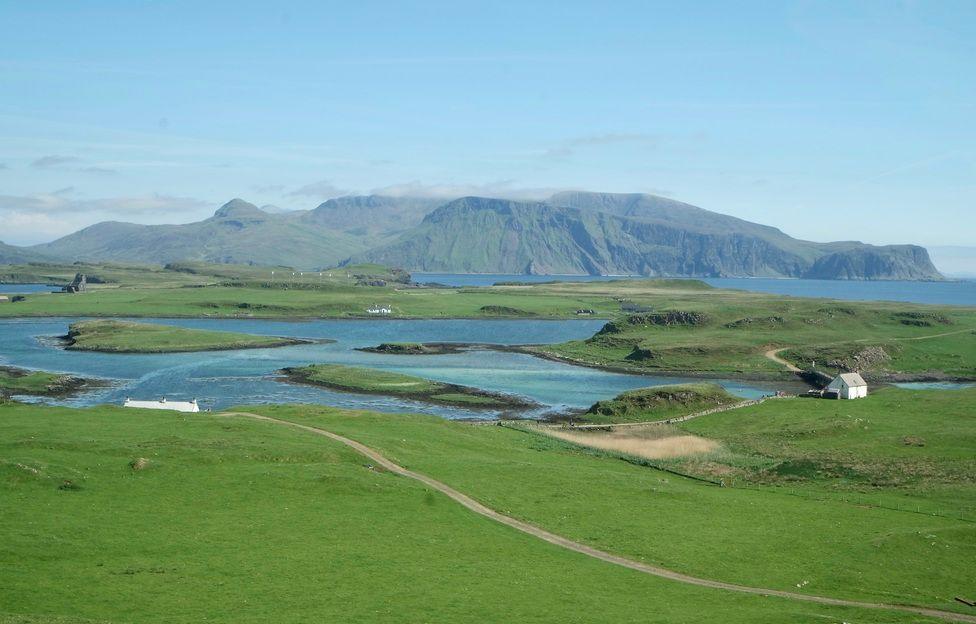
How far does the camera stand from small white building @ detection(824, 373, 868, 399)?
96375 millimetres

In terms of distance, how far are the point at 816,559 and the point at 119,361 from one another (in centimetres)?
13266

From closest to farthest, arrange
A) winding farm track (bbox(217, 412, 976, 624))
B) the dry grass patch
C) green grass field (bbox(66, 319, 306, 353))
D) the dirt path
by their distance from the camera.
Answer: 1. winding farm track (bbox(217, 412, 976, 624))
2. the dry grass patch
3. the dirt path
4. green grass field (bbox(66, 319, 306, 353))

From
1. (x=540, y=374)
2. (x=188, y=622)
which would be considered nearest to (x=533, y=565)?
(x=188, y=622)

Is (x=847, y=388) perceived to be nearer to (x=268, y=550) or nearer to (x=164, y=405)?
(x=164, y=405)

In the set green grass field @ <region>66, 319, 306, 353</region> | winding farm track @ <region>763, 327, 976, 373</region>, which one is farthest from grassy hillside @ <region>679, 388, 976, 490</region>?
green grass field @ <region>66, 319, 306, 353</region>

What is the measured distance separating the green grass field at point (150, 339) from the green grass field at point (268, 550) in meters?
114

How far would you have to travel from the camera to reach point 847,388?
96312mm

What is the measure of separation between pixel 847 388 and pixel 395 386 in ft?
196

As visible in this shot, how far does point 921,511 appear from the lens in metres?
51.2

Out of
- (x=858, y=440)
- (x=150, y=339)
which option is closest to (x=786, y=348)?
(x=858, y=440)

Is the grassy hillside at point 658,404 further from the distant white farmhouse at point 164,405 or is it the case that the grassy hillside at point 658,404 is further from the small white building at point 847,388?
the distant white farmhouse at point 164,405

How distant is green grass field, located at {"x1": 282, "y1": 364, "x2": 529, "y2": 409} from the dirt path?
5422 centimetres

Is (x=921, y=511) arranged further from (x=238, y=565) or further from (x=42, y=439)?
(x=42, y=439)

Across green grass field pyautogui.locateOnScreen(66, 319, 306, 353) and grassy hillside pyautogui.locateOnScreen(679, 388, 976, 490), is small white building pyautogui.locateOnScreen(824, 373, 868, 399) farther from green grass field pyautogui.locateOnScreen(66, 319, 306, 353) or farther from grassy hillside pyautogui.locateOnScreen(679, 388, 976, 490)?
green grass field pyautogui.locateOnScreen(66, 319, 306, 353)
